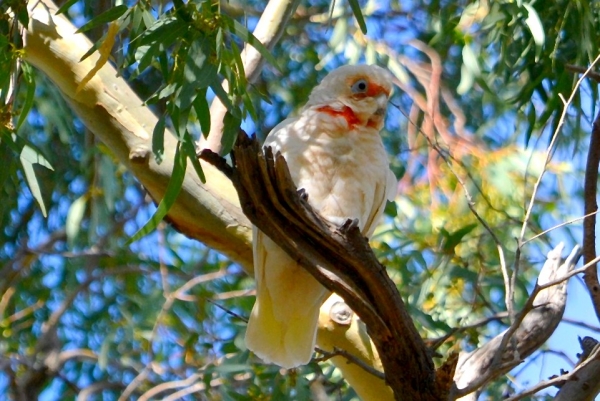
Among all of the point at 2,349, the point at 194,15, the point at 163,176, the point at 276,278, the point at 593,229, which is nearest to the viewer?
the point at 194,15

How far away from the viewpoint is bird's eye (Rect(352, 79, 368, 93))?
2.56 metres

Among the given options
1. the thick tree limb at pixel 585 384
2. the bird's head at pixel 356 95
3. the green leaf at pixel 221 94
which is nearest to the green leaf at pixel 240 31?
the green leaf at pixel 221 94

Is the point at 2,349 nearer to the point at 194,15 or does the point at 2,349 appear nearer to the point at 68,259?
the point at 68,259

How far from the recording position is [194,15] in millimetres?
1866

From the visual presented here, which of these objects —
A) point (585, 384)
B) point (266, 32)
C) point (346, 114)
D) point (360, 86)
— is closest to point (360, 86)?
point (360, 86)

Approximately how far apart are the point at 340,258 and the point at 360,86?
872 millimetres

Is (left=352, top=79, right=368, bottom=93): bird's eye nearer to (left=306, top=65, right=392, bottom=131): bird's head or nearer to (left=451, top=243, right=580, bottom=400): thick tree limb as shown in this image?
(left=306, top=65, right=392, bottom=131): bird's head

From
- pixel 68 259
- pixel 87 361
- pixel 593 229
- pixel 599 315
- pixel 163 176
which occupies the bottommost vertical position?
pixel 599 315

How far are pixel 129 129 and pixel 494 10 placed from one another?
3.41 feet

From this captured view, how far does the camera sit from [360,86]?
2.57m

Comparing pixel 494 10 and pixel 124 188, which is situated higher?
pixel 124 188

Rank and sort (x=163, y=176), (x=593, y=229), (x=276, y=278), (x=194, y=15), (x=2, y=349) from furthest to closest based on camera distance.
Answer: (x=2, y=349)
(x=163, y=176)
(x=276, y=278)
(x=593, y=229)
(x=194, y=15)

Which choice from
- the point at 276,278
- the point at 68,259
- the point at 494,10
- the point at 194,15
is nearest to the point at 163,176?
the point at 276,278

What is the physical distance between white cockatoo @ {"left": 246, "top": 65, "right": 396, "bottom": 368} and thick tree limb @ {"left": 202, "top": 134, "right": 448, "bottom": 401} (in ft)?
1.26
